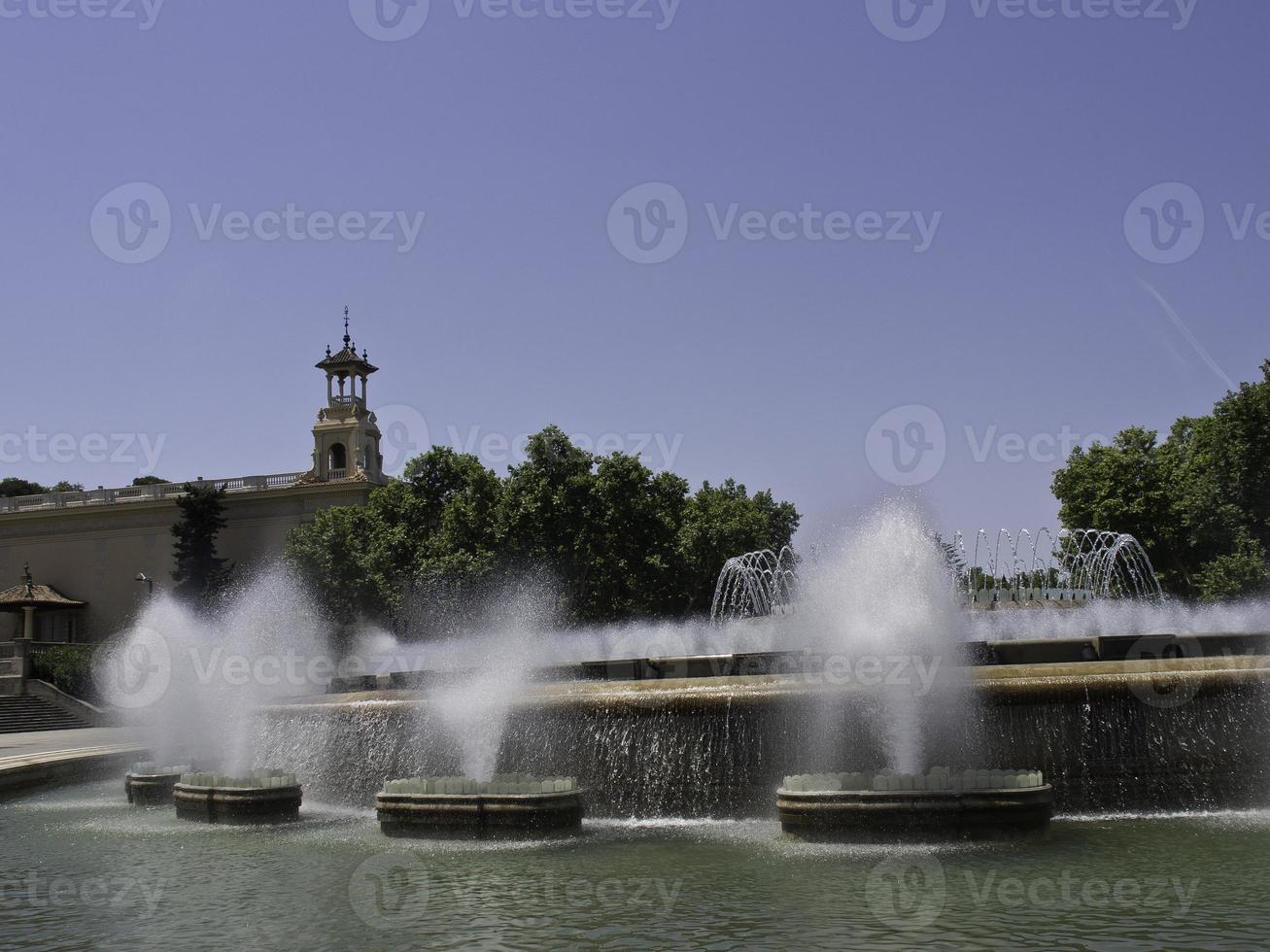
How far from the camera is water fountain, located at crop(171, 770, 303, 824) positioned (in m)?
14.7

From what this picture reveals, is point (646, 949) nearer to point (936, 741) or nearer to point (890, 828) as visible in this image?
point (890, 828)

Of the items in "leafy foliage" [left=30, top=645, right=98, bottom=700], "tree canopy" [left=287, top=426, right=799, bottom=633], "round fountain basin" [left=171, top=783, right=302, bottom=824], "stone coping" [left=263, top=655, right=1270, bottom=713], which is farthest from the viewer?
"tree canopy" [left=287, top=426, right=799, bottom=633]

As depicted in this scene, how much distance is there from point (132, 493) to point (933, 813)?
61.4 m

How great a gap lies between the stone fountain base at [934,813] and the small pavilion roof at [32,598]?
55.2 meters

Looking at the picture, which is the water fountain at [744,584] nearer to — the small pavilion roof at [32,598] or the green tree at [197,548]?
the green tree at [197,548]

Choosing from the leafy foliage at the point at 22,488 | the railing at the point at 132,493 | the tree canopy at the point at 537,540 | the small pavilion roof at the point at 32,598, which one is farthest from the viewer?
the leafy foliage at the point at 22,488

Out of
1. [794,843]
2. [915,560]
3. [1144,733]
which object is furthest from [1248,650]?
[794,843]

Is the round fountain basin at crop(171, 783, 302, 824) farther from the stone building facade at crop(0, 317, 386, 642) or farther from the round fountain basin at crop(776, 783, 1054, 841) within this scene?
the stone building facade at crop(0, 317, 386, 642)

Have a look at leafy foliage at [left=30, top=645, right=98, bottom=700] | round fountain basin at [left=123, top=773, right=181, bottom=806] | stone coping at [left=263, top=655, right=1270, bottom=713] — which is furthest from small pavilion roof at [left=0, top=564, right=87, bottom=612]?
stone coping at [left=263, top=655, right=1270, bottom=713]

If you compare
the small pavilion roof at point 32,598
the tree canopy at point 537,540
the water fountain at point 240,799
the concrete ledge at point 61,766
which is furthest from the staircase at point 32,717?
the water fountain at point 240,799

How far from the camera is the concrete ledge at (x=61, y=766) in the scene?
68.1ft

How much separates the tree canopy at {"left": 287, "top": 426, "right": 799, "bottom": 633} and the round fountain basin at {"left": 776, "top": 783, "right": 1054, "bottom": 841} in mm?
32425

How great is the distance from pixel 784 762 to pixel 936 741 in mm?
1632

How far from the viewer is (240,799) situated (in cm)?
1476
